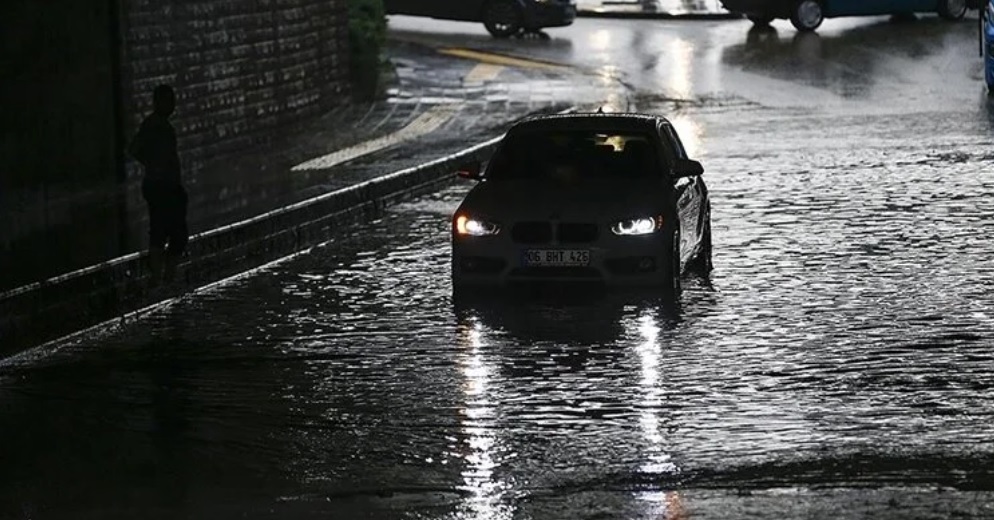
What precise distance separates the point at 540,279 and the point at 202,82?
11192 millimetres

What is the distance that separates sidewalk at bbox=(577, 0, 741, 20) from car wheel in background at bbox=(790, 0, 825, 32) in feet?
10.8

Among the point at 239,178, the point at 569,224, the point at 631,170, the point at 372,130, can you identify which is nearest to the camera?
the point at 569,224

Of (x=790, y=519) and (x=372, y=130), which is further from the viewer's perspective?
Result: (x=372, y=130)

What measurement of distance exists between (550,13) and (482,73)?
21.9ft

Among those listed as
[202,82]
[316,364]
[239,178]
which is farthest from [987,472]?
[202,82]

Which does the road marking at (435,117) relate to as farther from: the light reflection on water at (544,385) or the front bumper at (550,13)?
the light reflection on water at (544,385)

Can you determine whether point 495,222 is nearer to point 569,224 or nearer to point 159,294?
point 569,224

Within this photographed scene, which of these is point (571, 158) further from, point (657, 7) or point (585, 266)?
point (657, 7)

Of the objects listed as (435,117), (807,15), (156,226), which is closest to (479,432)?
(156,226)

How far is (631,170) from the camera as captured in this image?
17.2m

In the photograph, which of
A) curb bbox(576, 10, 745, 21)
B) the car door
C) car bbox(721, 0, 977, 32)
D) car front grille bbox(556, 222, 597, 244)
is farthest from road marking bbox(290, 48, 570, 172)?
car front grille bbox(556, 222, 597, 244)

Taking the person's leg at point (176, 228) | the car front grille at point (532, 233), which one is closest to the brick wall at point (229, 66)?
the person's leg at point (176, 228)

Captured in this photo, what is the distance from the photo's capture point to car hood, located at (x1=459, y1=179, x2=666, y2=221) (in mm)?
16219

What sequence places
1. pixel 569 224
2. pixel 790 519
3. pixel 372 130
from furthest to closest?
1. pixel 372 130
2. pixel 569 224
3. pixel 790 519
